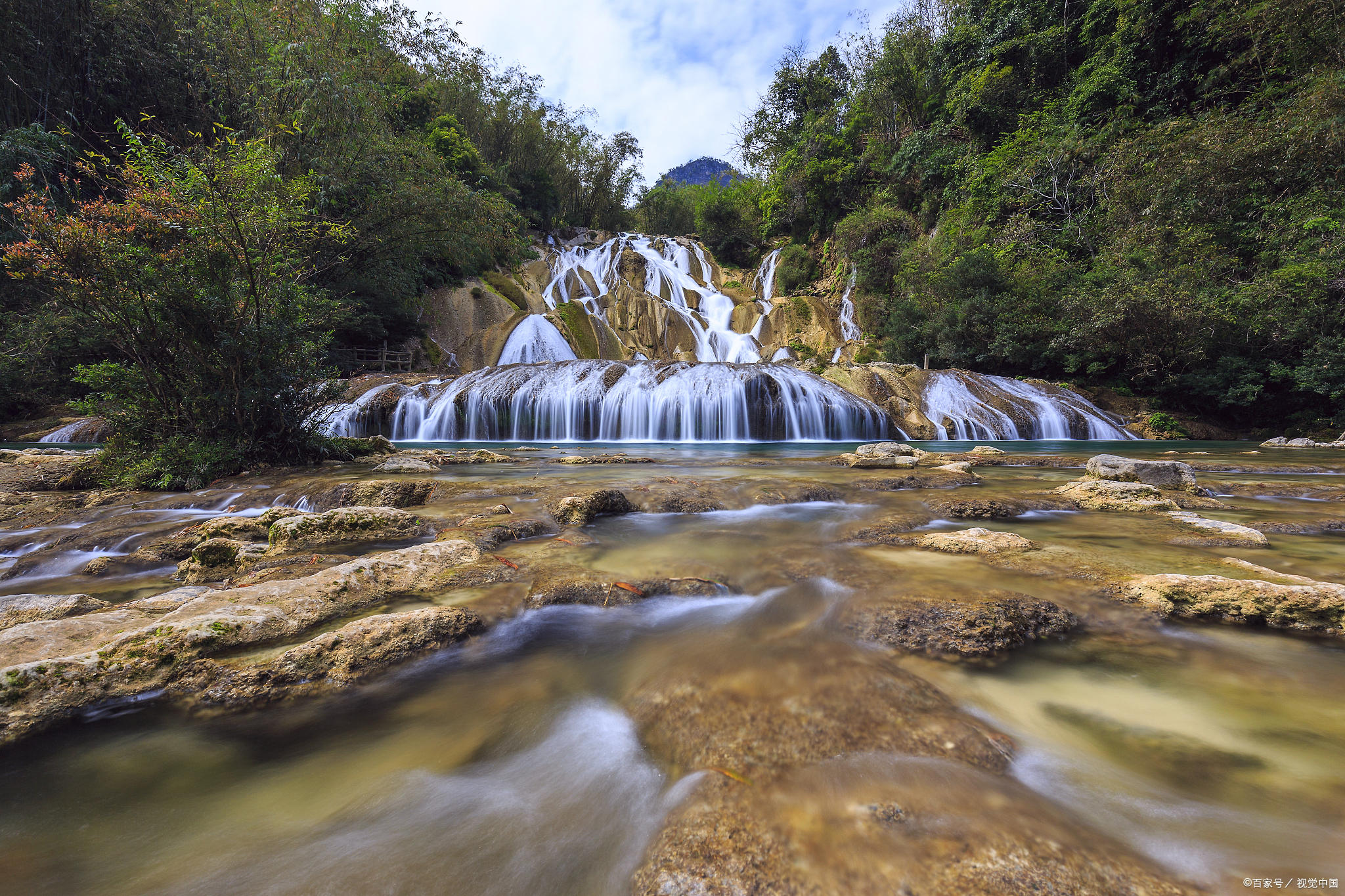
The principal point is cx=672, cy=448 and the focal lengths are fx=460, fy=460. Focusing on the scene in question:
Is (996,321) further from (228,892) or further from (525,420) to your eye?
(228,892)

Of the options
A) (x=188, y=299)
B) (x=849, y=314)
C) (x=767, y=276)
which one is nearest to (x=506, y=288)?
(x=767, y=276)

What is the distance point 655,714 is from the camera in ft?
4.76

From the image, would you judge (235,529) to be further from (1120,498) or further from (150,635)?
(1120,498)

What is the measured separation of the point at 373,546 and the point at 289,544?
1.66 ft

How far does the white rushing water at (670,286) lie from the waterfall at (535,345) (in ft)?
10.7

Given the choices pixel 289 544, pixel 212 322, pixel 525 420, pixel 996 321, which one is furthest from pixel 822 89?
pixel 289 544

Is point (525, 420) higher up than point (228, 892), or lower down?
higher up

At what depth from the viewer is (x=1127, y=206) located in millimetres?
13578

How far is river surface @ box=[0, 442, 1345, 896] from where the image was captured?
95 cm

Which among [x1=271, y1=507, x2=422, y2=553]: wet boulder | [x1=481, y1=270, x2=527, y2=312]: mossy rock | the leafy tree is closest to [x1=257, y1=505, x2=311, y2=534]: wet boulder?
[x1=271, y1=507, x2=422, y2=553]: wet boulder

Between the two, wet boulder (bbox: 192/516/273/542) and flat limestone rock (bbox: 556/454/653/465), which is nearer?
wet boulder (bbox: 192/516/273/542)

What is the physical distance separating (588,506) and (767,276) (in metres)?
29.1

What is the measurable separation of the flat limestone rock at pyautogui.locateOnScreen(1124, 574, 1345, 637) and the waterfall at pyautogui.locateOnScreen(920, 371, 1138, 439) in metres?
12.3

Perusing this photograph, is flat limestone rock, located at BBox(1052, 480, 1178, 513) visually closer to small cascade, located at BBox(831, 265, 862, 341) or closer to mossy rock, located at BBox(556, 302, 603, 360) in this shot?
small cascade, located at BBox(831, 265, 862, 341)
